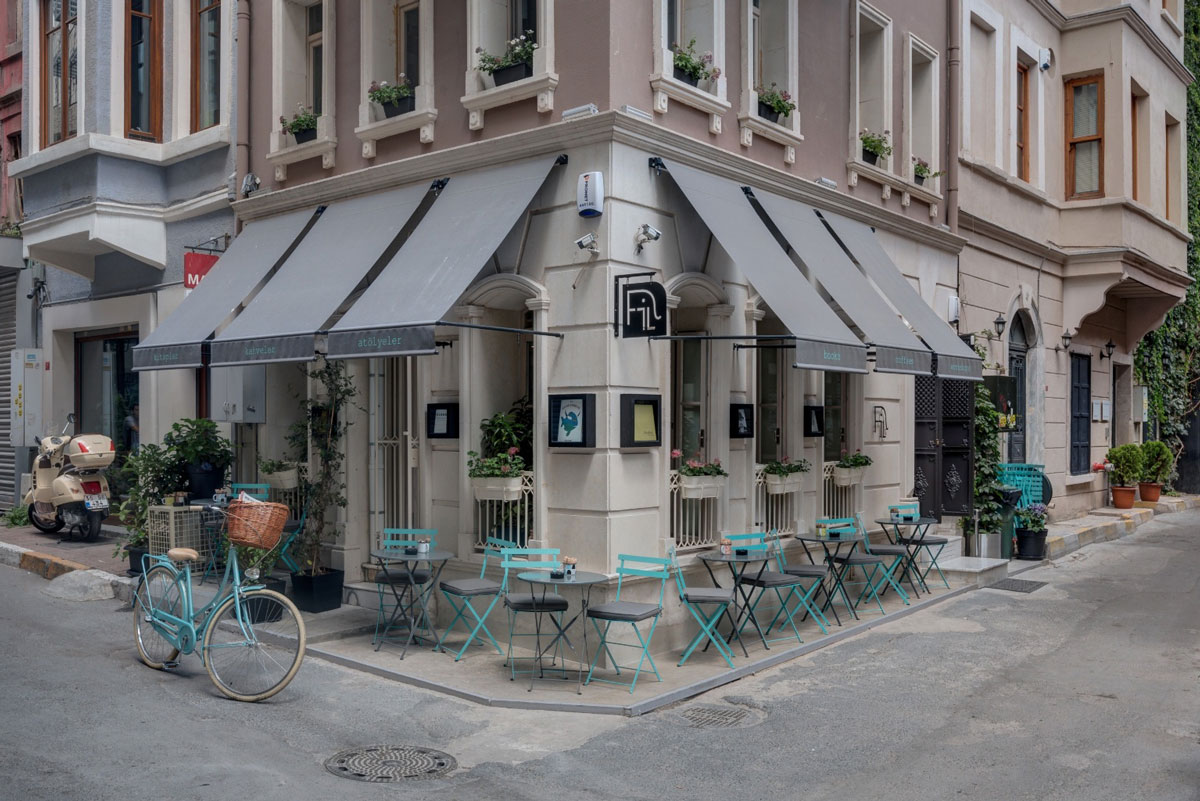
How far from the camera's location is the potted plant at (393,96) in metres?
9.56

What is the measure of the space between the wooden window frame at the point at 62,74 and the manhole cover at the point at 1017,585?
12177 mm

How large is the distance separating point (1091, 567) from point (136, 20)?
535 inches

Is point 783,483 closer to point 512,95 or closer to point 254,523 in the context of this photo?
point 512,95

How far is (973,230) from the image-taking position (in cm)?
1427

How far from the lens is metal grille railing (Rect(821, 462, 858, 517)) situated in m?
11.0

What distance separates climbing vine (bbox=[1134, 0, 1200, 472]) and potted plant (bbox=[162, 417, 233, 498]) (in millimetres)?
16668

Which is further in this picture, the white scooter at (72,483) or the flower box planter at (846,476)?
the white scooter at (72,483)

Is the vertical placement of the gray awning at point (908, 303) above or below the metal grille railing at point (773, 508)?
above

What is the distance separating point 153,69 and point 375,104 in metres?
4.50

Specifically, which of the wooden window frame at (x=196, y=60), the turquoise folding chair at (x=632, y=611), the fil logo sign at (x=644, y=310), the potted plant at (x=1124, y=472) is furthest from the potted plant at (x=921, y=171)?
the wooden window frame at (x=196, y=60)

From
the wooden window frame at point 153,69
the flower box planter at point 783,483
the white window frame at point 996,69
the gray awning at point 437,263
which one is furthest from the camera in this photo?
the white window frame at point 996,69

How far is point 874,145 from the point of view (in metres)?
11.7

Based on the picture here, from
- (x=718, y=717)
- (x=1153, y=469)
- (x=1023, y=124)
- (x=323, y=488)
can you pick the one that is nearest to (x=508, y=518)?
(x=323, y=488)

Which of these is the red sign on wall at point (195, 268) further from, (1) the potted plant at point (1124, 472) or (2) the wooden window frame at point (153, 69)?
(1) the potted plant at point (1124, 472)
